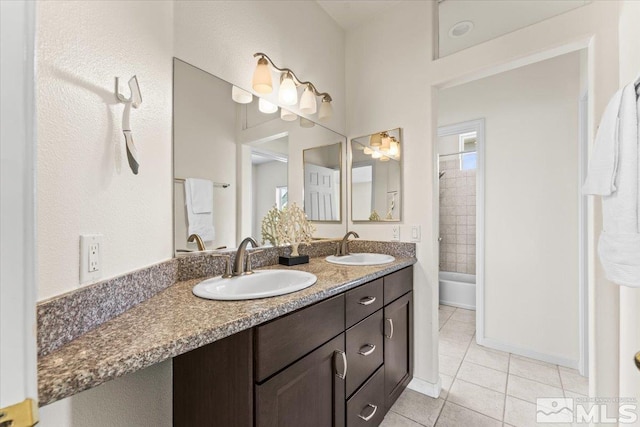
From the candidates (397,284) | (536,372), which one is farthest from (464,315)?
(397,284)

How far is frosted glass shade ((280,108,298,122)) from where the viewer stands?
1806 millimetres

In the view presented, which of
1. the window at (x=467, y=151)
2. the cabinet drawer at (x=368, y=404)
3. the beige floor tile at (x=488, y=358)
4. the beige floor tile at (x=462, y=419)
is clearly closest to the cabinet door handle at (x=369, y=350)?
the cabinet drawer at (x=368, y=404)

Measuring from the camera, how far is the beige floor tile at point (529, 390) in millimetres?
1757

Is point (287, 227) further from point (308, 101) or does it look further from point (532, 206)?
point (532, 206)

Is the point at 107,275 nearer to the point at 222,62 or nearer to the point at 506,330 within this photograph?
the point at 222,62

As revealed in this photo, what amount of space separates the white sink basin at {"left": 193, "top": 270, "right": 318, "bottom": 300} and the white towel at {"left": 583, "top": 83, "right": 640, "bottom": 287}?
105cm

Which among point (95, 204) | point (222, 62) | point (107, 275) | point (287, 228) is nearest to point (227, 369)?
point (107, 275)

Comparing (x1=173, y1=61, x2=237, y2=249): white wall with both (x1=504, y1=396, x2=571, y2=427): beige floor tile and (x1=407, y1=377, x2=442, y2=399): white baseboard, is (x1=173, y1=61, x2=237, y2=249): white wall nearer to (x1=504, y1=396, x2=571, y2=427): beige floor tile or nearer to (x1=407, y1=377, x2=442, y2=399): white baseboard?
(x1=407, y1=377, x2=442, y2=399): white baseboard

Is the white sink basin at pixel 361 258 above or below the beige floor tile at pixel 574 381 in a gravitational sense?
above

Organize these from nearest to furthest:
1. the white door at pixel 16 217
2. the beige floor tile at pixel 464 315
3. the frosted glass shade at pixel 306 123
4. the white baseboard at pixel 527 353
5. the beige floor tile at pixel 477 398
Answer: the white door at pixel 16 217 → the beige floor tile at pixel 477 398 → the frosted glass shade at pixel 306 123 → the white baseboard at pixel 527 353 → the beige floor tile at pixel 464 315

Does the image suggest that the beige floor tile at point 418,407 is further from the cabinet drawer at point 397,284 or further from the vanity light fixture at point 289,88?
the vanity light fixture at point 289,88

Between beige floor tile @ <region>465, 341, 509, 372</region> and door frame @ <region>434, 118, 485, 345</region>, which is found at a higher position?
door frame @ <region>434, 118, 485, 345</region>

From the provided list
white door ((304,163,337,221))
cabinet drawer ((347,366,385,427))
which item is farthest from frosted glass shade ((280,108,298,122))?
cabinet drawer ((347,366,385,427))

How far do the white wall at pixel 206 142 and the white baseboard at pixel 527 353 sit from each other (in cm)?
243
